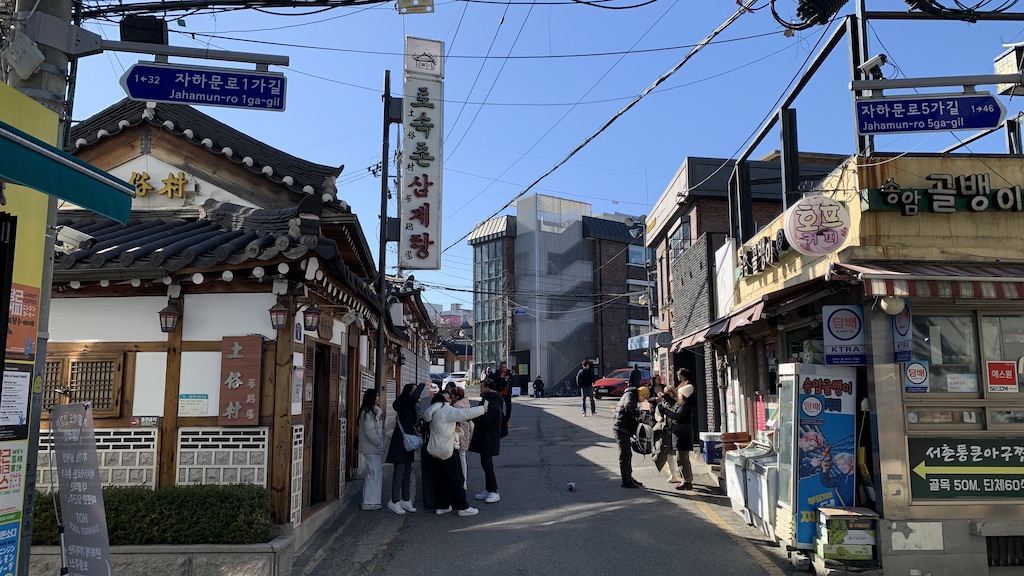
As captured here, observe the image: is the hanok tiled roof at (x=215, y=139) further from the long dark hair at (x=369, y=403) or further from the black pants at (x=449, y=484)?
the black pants at (x=449, y=484)

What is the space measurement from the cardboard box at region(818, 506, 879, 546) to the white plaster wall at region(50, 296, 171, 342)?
6447 mm

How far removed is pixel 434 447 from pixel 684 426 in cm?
422

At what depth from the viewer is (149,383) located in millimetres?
7926

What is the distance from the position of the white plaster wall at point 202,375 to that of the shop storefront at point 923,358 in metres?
6.48

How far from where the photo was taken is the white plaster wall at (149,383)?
7.88 m

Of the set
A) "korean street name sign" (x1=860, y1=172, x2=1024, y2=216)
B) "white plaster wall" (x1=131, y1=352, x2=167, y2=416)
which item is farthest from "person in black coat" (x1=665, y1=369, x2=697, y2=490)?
"white plaster wall" (x1=131, y1=352, x2=167, y2=416)

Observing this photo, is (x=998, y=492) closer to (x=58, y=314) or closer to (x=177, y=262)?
(x=177, y=262)

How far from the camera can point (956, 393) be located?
7.38m

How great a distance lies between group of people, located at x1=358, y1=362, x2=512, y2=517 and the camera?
33.2 feet

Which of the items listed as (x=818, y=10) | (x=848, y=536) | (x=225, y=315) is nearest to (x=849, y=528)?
(x=848, y=536)

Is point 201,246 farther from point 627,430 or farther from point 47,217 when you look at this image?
point 627,430

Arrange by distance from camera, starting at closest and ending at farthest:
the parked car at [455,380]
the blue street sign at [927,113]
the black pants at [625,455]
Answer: the blue street sign at [927,113]
the black pants at [625,455]
the parked car at [455,380]

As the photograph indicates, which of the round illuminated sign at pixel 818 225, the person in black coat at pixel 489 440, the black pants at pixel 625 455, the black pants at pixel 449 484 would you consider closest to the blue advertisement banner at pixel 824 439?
the round illuminated sign at pixel 818 225

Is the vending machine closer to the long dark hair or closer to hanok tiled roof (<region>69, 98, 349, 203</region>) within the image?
the long dark hair
